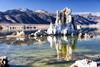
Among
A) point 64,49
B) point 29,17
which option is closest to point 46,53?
point 64,49

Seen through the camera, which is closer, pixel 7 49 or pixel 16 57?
pixel 16 57

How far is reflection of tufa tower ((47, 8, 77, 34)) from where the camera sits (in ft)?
42.2

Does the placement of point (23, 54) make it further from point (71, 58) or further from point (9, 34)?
point (9, 34)

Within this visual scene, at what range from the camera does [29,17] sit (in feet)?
41.5

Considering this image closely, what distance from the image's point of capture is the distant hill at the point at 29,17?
12475mm

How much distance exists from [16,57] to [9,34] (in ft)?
14.0

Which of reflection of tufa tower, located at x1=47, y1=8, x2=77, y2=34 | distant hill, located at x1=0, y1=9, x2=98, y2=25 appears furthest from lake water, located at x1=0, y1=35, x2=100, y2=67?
reflection of tufa tower, located at x1=47, y1=8, x2=77, y2=34

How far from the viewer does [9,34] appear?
11.9 metres

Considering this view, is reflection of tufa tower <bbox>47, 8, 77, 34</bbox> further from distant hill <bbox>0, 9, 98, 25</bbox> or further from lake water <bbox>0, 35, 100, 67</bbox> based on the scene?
lake water <bbox>0, 35, 100, 67</bbox>

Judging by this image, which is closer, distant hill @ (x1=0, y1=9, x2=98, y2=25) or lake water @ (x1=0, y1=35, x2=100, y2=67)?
lake water @ (x1=0, y1=35, x2=100, y2=67)

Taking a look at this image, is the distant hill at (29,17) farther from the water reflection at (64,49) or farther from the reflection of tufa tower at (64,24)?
the water reflection at (64,49)

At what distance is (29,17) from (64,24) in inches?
57.6

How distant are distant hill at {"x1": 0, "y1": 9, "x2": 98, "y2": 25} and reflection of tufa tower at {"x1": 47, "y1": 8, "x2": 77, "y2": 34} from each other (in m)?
0.30

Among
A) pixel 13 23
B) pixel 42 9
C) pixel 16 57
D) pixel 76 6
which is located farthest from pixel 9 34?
pixel 16 57
